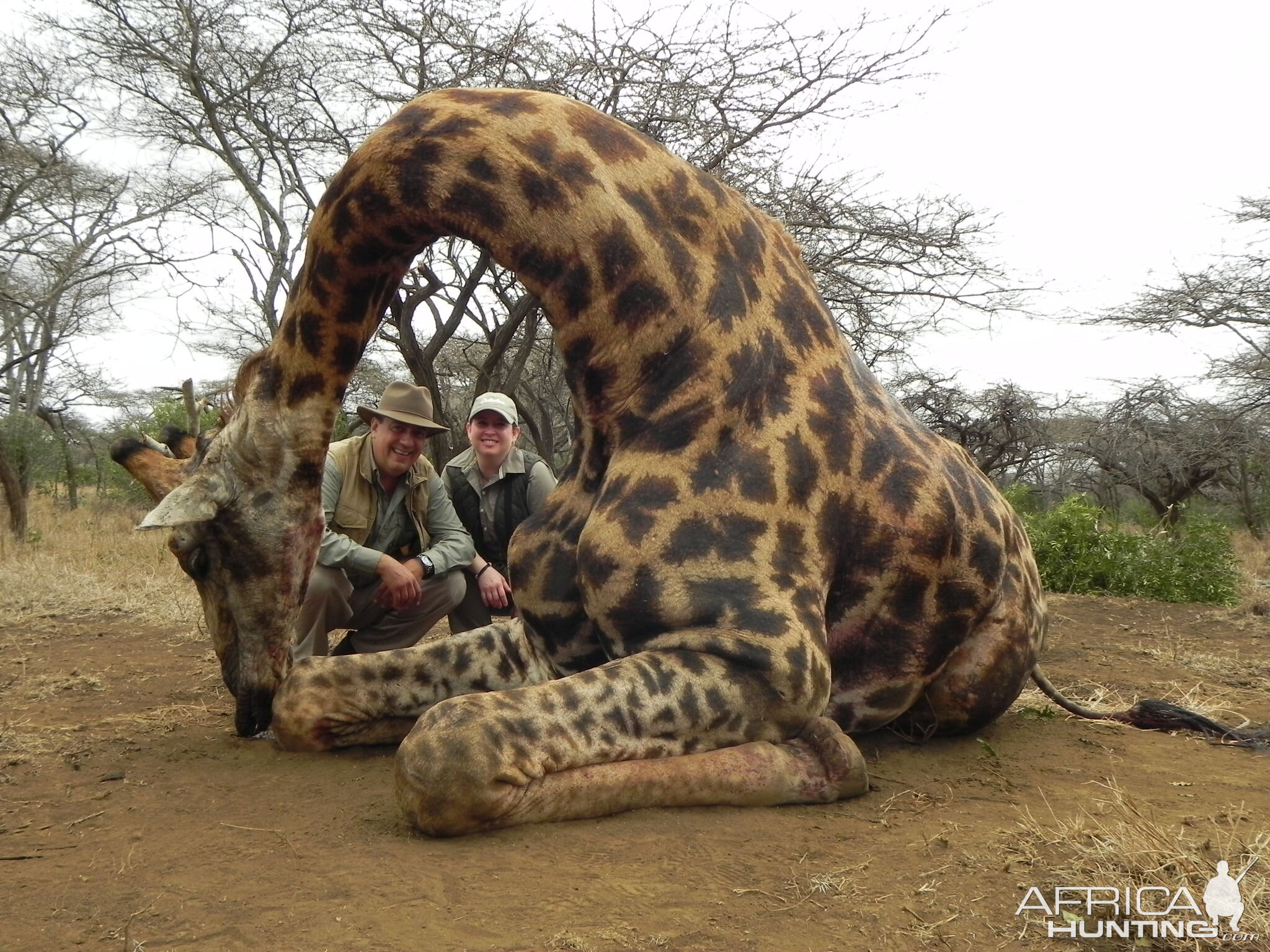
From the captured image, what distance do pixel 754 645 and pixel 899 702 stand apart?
92cm

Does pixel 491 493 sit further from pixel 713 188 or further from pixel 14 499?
pixel 14 499

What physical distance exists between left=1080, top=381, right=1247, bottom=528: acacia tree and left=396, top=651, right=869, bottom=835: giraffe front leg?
19022 mm

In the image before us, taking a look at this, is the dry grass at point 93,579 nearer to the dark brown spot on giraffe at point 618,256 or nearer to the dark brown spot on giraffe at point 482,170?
the dark brown spot on giraffe at point 482,170

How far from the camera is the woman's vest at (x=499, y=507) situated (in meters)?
5.96

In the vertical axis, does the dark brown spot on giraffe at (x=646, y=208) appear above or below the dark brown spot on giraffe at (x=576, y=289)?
above

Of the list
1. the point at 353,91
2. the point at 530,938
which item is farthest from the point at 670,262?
the point at 353,91

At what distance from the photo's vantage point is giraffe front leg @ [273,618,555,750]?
3.47 m

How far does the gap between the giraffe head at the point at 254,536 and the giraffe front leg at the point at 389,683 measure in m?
0.15

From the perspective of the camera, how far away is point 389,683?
3594 mm

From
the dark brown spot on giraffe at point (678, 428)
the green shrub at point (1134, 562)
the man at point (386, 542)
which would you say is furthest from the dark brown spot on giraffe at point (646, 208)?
the green shrub at point (1134, 562)

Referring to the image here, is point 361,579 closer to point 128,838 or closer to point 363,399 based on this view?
point 128,838

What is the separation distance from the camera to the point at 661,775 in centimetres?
267

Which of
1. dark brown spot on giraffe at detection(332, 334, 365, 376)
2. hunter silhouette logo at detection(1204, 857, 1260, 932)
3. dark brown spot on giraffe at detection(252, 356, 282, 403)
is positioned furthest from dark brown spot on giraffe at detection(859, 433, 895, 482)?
dark brown spot on giraffe at detection(252, 356, 282, 403)

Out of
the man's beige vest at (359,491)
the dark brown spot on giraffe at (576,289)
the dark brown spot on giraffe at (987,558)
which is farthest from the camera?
the man's beige vest at (359,491)
